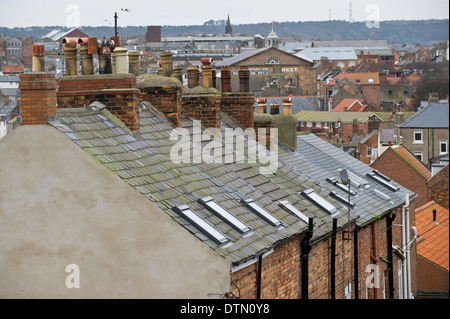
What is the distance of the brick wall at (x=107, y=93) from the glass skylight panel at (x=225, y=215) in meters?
2.33

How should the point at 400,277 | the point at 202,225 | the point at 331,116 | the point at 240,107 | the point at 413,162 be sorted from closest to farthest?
the point at 202,225
the point at 240,107
the point at 400,277
the point at 413,162
the point at 331,116

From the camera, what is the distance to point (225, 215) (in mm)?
17047

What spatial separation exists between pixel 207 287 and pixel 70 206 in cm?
245

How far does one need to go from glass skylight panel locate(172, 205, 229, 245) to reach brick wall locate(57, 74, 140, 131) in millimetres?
3142

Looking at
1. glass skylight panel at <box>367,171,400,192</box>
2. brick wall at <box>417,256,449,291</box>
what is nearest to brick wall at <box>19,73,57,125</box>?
glass skylight panel at <box>367,171,400,192</box>

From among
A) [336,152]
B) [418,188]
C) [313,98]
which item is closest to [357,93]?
[313,98]

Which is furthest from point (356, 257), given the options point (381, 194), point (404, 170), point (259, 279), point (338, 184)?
point (404, 170)

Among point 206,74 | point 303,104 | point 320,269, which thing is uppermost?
point 206,74

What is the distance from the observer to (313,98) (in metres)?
170

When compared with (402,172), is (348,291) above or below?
above

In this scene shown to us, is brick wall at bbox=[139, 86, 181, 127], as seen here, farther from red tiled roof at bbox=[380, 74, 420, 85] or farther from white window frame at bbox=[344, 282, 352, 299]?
red tiled roof at bbox=[380, 74, 420, 85]

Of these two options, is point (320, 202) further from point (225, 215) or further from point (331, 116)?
point (331, 116)

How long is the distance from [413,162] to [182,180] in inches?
1596

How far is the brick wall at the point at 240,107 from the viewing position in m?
27.3
